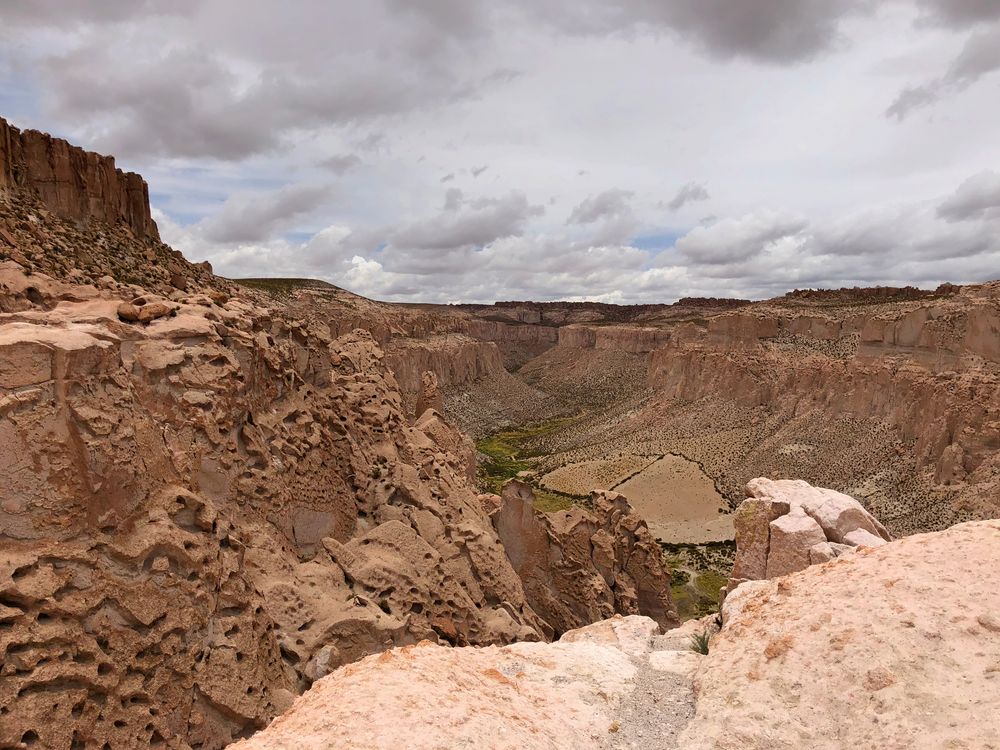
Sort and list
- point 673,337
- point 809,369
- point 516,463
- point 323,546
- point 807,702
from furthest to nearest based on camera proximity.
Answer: point 673,337, point 516,463, point 809,369, point 323,546, point 807,702

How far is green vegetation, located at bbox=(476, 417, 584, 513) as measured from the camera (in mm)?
50406

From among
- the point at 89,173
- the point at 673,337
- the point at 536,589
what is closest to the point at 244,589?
the point at 536,589

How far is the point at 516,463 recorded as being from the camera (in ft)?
232

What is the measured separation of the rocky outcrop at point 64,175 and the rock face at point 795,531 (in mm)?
21377

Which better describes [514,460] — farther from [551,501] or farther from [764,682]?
[764,682]

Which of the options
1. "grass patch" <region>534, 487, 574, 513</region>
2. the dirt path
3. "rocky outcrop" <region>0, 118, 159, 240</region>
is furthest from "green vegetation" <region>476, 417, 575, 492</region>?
the dirt path

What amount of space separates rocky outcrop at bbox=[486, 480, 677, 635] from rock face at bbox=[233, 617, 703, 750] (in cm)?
1128

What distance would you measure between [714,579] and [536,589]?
20.0 meters

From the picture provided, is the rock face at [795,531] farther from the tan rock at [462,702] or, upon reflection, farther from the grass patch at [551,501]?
the grass patch at [551,501]

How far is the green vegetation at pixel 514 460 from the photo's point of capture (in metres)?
50.4

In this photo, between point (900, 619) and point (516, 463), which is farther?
point (516, 463)

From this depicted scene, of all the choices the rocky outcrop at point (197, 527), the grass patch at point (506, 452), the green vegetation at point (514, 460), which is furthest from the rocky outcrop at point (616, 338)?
the rocky outcrop at point (197, 527)

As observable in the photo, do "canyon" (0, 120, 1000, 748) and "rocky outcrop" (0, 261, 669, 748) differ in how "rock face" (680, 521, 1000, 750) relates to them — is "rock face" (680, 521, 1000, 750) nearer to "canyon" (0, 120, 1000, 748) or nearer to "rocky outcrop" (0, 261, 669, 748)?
"canyon" (0, 120, 1000, 748)

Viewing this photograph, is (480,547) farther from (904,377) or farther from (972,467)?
(904,377)
